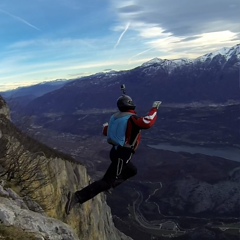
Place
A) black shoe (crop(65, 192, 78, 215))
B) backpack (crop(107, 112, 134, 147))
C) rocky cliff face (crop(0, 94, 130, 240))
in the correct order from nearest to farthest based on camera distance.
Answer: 1. rocky cliff face (crop(0, 94, 130, 240))
2. backpack (crop(107, 112, 134, 147))
3. black shoe (crop(65, 192, 78, 215))

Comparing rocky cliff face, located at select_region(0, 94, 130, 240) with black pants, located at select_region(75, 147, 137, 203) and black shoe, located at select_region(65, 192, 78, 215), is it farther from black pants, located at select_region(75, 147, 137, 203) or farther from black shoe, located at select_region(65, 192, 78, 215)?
black pants, located at select_region(75, 147, 137, 203)

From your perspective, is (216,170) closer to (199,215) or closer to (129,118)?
(199,215)

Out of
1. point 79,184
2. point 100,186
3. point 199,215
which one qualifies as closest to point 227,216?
Result: point 199,215

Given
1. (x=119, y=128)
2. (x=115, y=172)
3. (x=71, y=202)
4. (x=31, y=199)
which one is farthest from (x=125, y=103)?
(x=31, y=199)

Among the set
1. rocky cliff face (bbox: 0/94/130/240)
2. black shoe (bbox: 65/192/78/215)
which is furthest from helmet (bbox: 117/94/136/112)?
rocky cliff face (bbox: 0/94/130/240)

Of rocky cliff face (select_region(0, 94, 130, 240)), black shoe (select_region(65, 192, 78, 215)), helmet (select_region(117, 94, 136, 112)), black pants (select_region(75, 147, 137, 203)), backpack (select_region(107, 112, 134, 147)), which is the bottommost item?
rocky cliff face (select_region(0, 94, 130, 240))

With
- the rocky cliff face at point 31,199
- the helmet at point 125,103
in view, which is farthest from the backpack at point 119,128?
the rocky cliff face at point 31,199

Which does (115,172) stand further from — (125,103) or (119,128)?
(125,103)
